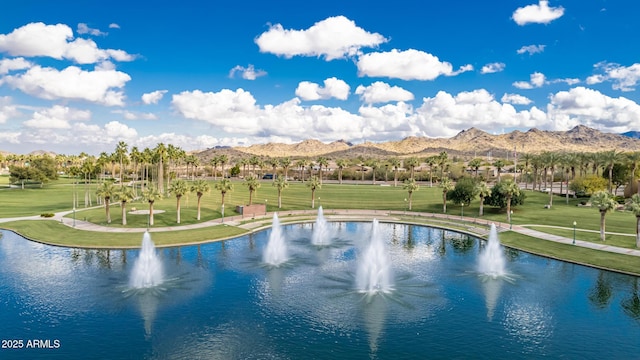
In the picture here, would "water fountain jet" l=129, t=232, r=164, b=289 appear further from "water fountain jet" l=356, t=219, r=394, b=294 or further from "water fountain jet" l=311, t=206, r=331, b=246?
"water fountain jet" l=311, t=206, r=331, b=246

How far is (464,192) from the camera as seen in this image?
90.5m

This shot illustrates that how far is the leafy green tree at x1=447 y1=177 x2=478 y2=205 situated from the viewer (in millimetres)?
89588

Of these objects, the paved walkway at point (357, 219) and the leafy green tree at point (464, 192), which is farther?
the leafy green tree at point (464, 192)

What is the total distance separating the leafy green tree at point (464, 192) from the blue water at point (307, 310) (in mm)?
38063

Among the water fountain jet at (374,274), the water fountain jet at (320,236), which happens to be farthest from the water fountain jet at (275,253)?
the water fountain jet at (374,274)

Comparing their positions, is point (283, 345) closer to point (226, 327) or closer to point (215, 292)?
point (226, 327)

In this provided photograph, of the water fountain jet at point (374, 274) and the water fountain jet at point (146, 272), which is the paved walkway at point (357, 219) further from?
the water fountain jet at point (374, 274)

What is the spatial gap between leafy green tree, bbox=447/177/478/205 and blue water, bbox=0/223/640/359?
38.1 m

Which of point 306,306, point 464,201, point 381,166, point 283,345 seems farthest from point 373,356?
point 381,166

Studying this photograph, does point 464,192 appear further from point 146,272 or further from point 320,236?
point 146,272

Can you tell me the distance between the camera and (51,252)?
173 feet

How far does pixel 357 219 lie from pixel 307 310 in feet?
156

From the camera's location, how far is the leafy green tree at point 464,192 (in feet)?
294

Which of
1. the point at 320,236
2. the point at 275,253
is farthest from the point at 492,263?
the point at 275,253
